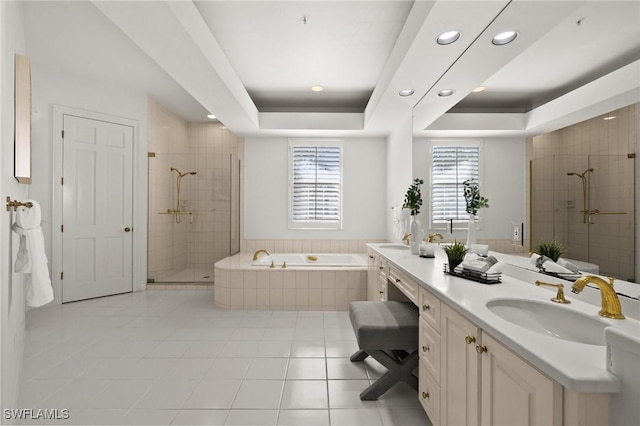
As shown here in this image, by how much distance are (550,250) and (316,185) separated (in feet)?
11.1

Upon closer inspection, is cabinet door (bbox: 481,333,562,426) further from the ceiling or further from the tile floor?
the ceiling

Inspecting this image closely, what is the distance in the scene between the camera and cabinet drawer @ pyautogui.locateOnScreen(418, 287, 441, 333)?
1.46 m

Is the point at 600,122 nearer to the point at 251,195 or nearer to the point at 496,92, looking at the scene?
the point at 496,92

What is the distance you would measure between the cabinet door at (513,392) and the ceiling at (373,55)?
3.37 feet

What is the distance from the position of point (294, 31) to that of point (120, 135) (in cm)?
289

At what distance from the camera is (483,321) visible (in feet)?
3.41

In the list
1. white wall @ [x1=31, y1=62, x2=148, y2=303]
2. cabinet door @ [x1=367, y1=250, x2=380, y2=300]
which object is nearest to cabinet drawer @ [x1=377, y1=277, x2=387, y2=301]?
cabinet door @ [x1=367, y1=250, x2=380, y2=300]

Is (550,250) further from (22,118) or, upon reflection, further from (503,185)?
(22,118)

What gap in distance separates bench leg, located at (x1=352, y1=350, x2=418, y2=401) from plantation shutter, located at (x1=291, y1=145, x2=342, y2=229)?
9.37 feet

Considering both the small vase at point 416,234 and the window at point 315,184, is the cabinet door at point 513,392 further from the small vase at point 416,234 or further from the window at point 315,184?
the window at point 315,184

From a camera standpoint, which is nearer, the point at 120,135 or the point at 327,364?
the point at 327,364

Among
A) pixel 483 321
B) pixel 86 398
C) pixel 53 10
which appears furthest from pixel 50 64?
pixel 483 321

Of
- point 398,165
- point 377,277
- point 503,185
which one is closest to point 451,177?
point 503,185

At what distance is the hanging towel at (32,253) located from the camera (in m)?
1.59
